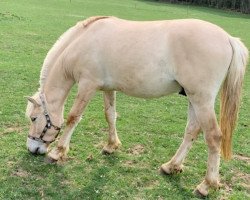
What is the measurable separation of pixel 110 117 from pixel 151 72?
1.23 metres

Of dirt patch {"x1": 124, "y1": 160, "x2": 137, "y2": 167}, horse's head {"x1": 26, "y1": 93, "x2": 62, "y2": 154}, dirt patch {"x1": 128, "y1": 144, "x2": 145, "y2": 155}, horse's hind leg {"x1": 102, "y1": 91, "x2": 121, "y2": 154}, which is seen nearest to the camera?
horse's head {"x1": 26, "y1": 93, "x2": 62, "y2": 154}

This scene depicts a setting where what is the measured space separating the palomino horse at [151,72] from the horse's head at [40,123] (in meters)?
0.01

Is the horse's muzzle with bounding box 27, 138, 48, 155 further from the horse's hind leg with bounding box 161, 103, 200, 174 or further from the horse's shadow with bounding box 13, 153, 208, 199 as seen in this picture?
A: the horse's hind leg with bounding box 161, 103, 200, 174

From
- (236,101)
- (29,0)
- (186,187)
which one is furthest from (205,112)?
(29,0)

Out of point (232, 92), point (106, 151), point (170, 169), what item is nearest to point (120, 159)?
point (106, 151)

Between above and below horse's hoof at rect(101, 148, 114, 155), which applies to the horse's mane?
above

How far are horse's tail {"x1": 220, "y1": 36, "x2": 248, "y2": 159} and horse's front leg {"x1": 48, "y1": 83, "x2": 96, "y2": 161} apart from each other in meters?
1.58

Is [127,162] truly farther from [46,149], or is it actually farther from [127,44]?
[127,44]

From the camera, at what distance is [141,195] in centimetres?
456

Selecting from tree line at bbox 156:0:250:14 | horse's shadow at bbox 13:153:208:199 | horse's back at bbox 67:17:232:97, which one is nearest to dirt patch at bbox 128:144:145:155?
horse's shadow at bbox 13:153:208:199

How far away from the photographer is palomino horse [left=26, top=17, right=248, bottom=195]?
4.40 m

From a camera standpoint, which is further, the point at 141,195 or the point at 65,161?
the point at 65,161

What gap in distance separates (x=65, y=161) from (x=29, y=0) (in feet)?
90.8

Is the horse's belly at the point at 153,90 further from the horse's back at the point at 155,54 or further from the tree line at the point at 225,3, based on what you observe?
the tree line at the point at 225,3
